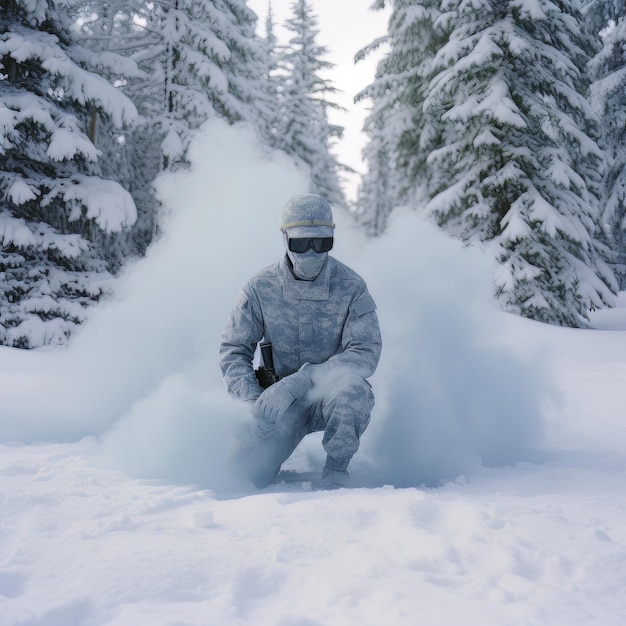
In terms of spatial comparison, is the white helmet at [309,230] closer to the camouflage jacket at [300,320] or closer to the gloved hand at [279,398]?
the camouflage jacket at [300,320]

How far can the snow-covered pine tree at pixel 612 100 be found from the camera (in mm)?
14586

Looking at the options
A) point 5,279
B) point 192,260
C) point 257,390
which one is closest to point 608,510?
point 257,390

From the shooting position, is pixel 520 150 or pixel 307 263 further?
pixel 520 150

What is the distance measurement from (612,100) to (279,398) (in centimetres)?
1521

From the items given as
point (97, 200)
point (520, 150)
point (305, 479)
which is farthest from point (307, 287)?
point (520, 150)

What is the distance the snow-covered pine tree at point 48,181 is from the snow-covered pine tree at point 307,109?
13840mm

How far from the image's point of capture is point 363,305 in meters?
3.44

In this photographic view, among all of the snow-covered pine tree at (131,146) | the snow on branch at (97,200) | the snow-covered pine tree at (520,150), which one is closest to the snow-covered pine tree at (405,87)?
the snow-covered pine tree at (520,150)

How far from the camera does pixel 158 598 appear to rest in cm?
179

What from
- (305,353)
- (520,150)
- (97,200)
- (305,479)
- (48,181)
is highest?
(520,150)

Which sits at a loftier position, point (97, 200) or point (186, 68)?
point (186, 68)

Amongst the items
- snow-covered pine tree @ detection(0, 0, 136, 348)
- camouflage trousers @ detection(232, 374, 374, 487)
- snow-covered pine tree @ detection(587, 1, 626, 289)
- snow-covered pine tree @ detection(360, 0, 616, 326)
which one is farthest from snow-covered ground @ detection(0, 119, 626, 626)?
snow-covered pine tree @ detection(587, 1, 626, 289)

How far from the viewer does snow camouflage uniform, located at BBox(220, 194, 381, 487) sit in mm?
3199

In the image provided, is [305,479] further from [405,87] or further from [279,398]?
[405,87]
